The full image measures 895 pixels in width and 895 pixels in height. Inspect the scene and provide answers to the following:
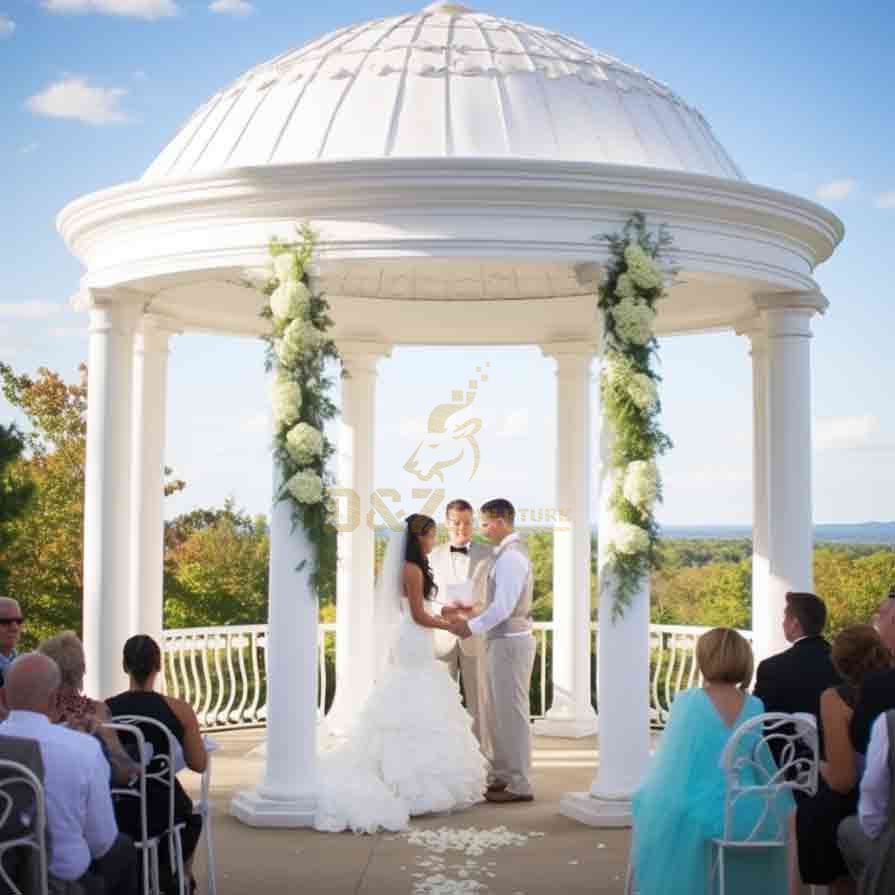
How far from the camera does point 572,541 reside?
19.1 meters

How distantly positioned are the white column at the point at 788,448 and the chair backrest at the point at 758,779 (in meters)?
5.90

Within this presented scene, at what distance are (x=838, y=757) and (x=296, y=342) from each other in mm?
6340

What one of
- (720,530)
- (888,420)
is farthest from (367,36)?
(720,530)

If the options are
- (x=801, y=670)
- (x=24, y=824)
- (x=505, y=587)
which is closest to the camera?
(x=24, y=824)

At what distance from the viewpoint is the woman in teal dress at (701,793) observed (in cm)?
882

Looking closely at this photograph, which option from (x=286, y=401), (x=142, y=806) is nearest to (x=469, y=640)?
(x=286, y=401)

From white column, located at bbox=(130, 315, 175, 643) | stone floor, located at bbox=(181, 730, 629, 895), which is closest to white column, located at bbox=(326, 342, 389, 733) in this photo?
white column, located at bbox=(130, 315, 175, 643)

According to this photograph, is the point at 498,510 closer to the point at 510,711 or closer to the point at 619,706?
the point at 510,711

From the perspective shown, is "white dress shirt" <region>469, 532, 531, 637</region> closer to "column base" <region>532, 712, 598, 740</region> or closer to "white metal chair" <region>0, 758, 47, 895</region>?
"column base" <region>532, 712, 598, 740</region>

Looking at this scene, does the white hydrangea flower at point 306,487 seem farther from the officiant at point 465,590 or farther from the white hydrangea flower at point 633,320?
the white hydrangea flower at point 633,320

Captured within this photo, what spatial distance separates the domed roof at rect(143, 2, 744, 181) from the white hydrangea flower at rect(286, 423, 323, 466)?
8.01 ft

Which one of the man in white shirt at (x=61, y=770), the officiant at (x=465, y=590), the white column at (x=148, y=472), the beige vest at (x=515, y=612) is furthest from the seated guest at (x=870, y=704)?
the white column at (x=148, y=472)

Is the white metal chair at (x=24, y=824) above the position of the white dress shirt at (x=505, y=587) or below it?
below

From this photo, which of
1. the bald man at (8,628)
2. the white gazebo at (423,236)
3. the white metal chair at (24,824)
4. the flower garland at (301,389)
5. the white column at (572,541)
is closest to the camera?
the white metal chair at (24,824)
